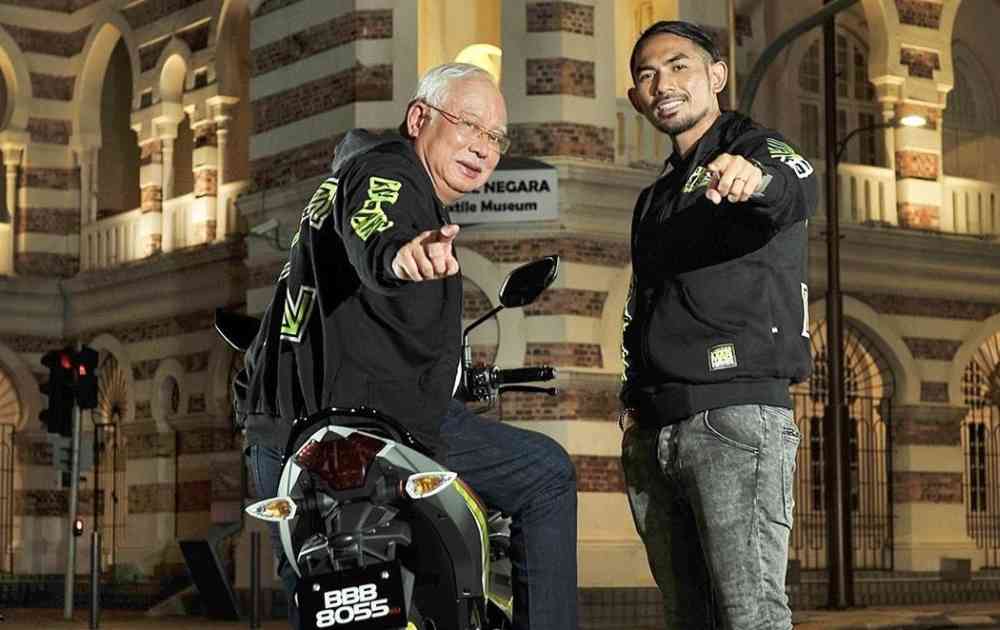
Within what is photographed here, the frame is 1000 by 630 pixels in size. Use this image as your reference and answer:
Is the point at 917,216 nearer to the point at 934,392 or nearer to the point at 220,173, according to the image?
the point at 934,392

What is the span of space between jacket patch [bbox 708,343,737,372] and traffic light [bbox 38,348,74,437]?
55.7 feet

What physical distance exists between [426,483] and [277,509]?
15.7 inches

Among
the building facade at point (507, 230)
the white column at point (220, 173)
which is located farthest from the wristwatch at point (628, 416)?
the white column at point (220, 173)

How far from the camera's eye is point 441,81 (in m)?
5.92

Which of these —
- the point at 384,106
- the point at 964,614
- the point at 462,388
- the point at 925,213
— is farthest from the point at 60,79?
the point at 462,388

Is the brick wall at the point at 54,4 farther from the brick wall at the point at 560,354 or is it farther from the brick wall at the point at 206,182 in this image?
the brick wall at the point at 560,354

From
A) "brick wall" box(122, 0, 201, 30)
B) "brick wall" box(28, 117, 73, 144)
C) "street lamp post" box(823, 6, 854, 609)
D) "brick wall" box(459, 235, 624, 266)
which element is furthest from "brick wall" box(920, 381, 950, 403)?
"brick wall" box(28, 117, 73, 144)

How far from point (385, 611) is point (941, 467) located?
22399 millimetres

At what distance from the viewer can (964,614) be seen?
2180cm

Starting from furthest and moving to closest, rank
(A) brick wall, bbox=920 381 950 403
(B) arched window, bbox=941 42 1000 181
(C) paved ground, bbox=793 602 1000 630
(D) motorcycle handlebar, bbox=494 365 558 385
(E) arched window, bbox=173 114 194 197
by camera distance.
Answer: (E) arched window, bbox=173 114 194 197, (B) arched window, bbox=941 42 1000 181, (A) brick wall, bbox=920 381 950 403, (C) paved ground, bbox=793 602 1000 630, (D) motorcycle handlebar, bbox=494 365 558 385

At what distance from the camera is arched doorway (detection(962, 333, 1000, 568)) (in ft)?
90.4

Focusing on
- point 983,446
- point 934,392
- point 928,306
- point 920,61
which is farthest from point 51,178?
point 983,446

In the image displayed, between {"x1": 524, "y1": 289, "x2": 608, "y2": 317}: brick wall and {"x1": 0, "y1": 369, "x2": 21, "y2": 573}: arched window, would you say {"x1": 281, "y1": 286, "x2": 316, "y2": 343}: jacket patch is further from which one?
{"x1": 0, "y1": 369, "x2": 21, "y2": 573}: arched window

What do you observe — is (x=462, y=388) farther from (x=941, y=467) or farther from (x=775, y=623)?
(x=941, y=467)
